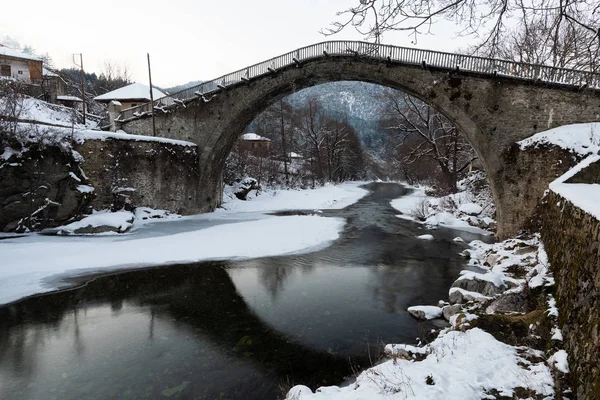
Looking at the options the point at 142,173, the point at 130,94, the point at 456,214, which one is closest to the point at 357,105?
the point at 130,94

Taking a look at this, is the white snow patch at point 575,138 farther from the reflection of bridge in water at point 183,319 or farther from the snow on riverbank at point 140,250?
the reflection of bridge in water at point 183,319

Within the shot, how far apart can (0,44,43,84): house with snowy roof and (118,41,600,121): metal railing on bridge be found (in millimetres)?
27446

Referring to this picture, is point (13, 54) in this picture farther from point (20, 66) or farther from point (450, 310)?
point (450, 310)

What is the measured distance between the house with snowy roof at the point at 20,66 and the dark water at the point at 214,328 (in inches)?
1719

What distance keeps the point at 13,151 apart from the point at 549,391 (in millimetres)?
18813

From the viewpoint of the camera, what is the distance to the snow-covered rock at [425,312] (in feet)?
24.2

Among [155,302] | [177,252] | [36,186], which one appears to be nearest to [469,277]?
[155,302]

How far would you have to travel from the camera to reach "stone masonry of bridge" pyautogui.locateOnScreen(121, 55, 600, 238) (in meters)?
14.4

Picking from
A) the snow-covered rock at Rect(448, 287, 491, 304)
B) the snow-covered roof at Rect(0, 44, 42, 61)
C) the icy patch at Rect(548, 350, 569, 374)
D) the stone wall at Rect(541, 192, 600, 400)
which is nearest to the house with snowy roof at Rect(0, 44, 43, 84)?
the snow-covered roof at Rect(0, 44, 42, 61)

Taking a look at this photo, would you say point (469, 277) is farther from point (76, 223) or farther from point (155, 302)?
point (76, 223)

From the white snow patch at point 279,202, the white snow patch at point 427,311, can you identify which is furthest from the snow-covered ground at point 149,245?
the white snow patch at point 427,311

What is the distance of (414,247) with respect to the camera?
1400 cm

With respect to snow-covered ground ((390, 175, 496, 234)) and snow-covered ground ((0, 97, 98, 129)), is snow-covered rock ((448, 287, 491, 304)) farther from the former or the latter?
snow-covered ground ((0, 97, 98, 129))

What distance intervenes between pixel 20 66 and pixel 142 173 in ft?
119
